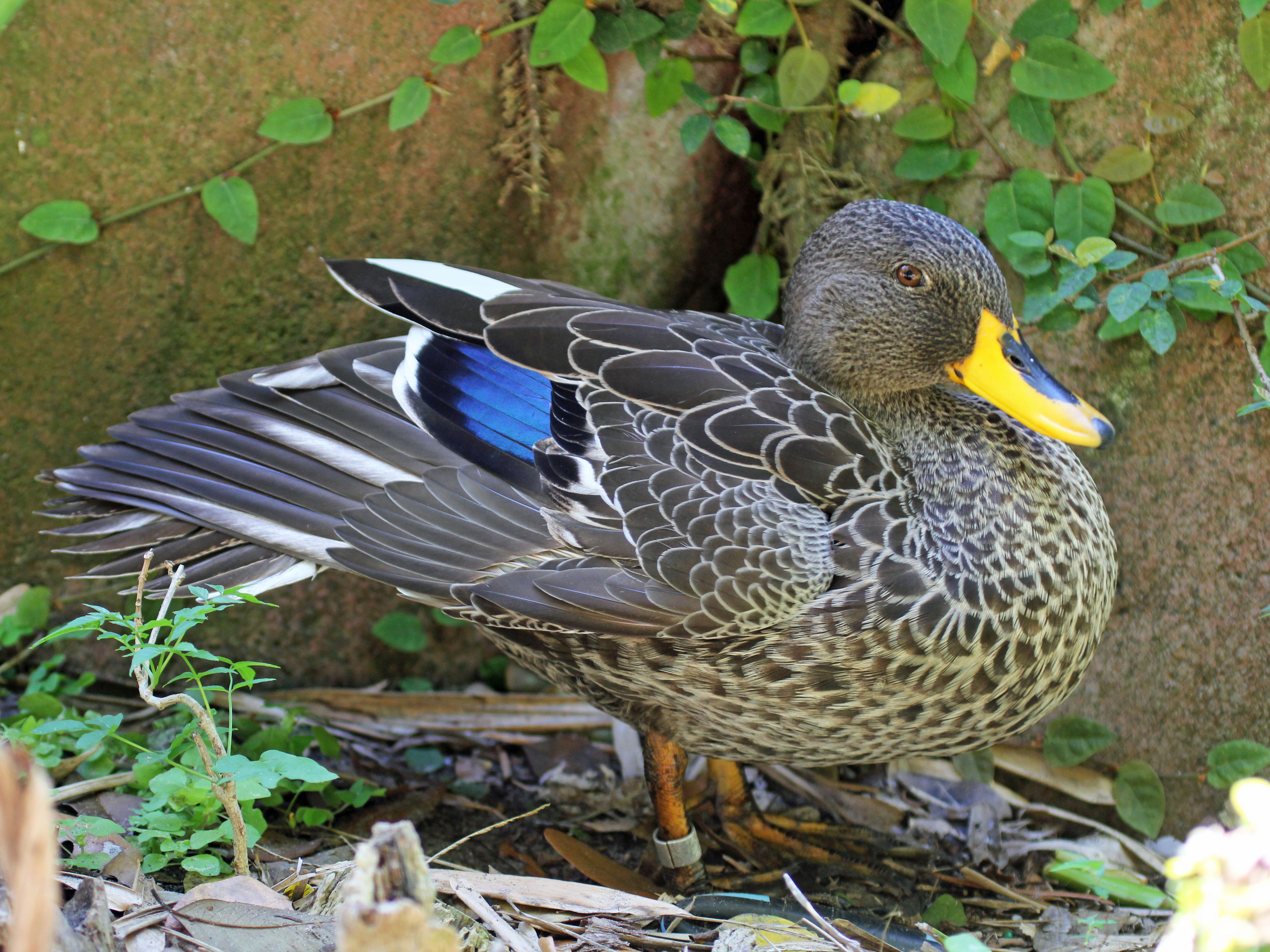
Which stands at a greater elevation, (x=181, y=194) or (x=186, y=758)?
(x=181, y=194)

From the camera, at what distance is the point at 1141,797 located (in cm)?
244

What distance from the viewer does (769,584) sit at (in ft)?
5.87

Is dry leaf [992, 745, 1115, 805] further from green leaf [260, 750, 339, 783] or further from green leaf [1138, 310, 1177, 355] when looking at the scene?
green leaf [260, 750, 339, 783]

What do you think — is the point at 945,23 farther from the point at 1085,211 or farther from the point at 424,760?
the point at 424,760

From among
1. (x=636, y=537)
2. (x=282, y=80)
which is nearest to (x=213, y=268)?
(x=282, y=80)

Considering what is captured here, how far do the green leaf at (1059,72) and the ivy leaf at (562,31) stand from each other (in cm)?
93

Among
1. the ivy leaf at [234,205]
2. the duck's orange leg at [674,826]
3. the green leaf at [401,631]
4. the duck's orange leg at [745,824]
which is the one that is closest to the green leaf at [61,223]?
the ivy leaf at [234,205]

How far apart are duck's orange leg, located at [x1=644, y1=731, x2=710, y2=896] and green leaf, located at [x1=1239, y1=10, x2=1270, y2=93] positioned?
1762 mm

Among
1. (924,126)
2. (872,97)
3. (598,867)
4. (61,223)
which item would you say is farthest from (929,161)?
(61,223)

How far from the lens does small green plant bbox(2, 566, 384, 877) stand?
1624mm

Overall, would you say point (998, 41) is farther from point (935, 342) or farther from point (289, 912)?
point (289, 912)

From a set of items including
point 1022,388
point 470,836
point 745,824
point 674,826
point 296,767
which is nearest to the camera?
point 296,767

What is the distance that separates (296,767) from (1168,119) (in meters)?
2.10

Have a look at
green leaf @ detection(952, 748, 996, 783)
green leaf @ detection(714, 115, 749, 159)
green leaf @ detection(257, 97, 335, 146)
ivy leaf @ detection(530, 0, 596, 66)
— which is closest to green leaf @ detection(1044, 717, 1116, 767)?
green leaf @ detection(952, 748, 996, 783)
